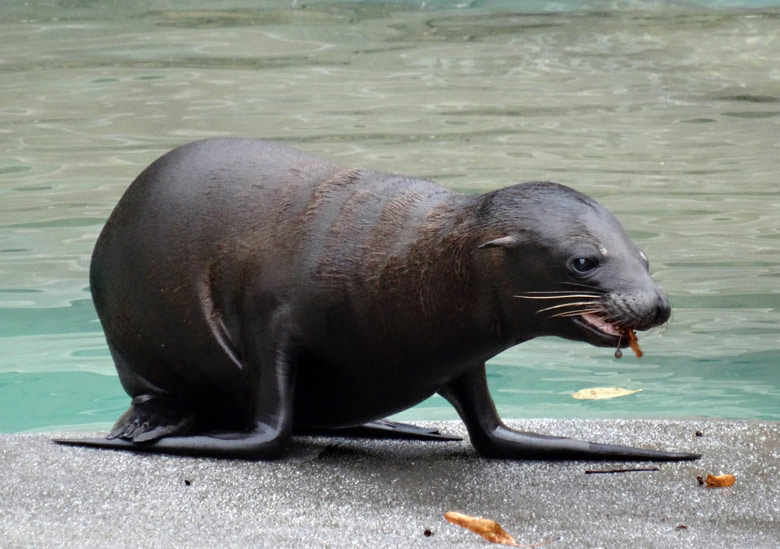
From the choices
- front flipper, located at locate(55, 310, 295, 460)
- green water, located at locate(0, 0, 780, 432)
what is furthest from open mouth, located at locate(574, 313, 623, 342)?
green water, located at locate(0, 0, 780, 432)

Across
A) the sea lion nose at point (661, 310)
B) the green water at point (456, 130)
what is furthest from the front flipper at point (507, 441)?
the green water at point (456, 130)

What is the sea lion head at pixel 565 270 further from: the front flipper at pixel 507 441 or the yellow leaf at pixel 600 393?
the yellow leaf at pixel 600 393

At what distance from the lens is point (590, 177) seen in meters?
10.6

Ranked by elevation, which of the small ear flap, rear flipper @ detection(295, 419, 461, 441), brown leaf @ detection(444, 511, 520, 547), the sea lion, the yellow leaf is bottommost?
the yellow leaf

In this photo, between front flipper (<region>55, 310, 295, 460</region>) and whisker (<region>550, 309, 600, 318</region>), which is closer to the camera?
whisker (<region>550, 309, 600, 318</region>)

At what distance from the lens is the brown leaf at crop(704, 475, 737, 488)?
12.9 ft

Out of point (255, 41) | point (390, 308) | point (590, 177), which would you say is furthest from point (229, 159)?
point (255, 41)

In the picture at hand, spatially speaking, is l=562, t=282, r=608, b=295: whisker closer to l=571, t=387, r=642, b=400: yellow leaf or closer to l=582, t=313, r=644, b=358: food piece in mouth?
l=582, t=313, r=644, b=358: food piece in mouth

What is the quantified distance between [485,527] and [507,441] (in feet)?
2.93

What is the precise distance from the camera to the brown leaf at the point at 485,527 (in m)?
3.38

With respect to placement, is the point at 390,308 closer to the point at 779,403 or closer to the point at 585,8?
the point at 779,403

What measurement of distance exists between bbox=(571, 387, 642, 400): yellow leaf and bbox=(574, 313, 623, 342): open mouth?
11.6 ft

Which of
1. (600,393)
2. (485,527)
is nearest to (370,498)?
(485,527)

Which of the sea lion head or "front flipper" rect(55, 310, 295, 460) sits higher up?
the sea lion head
